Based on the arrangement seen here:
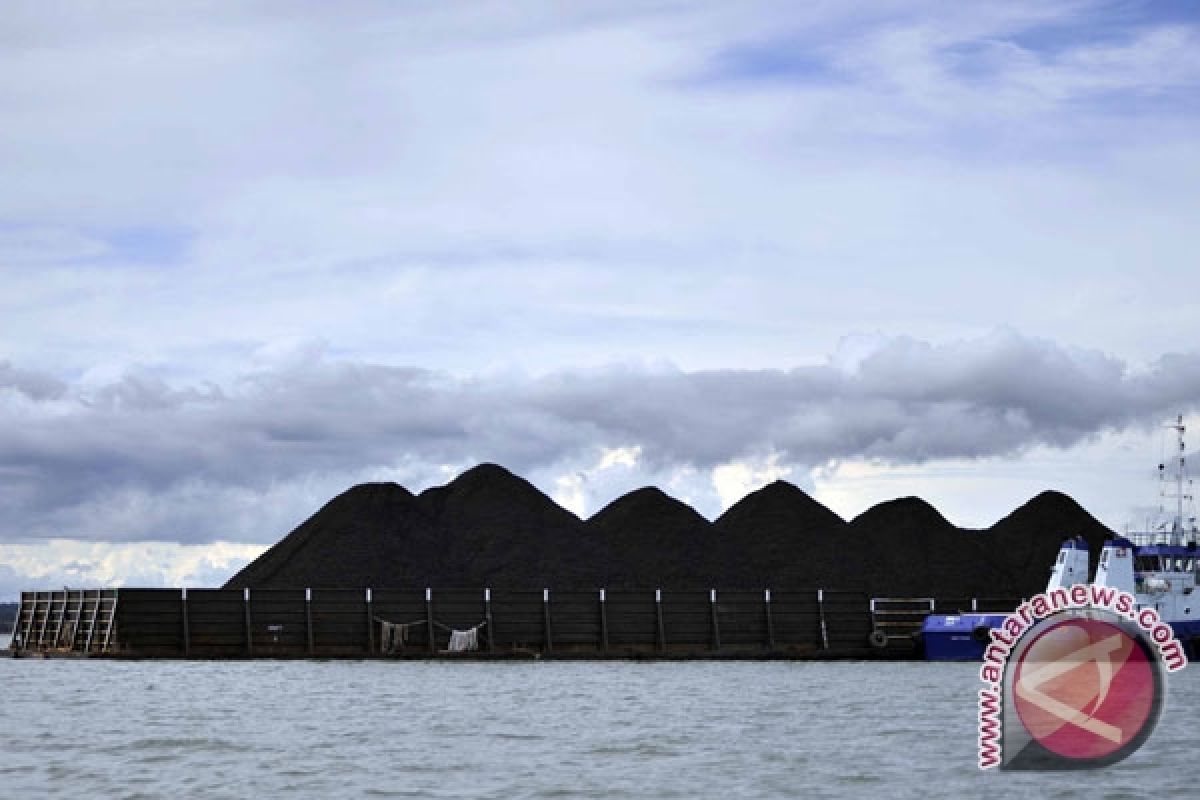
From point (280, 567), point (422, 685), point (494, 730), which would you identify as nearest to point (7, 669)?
point (422, 685)

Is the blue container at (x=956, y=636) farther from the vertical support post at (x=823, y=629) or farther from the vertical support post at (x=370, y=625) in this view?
the vertical support post at (x=370, y=625)

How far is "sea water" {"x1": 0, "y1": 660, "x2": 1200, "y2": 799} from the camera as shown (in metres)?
31.0

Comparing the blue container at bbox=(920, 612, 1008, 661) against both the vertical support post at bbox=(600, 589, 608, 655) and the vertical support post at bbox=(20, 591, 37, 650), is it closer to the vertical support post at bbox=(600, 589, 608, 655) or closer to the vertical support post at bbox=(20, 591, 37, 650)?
the vertical support post at bbox=(600, 589, 608, 655)

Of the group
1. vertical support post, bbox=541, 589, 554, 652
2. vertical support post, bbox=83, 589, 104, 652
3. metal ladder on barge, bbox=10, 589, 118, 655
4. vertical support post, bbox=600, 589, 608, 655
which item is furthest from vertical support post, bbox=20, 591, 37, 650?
vertical support post, bbox=600, 589, 608, 655

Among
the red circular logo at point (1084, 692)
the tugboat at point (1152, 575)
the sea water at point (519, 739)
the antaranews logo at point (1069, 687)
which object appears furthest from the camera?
the tugboat at point (1152, 575)

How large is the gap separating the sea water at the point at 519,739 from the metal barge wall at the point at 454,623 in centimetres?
1163

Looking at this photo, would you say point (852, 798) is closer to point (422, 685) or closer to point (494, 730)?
point (494, 730)

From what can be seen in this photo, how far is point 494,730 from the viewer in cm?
4131

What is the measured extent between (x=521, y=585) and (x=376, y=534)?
1021cm

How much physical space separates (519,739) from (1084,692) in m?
17.4

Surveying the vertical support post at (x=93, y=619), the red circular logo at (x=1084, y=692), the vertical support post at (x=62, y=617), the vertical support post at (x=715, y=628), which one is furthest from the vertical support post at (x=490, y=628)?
the red circular logo at (x=1084, y=692)

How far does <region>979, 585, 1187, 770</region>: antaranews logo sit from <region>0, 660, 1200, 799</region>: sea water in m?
0.86

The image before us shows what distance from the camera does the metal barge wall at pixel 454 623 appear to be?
75188mm

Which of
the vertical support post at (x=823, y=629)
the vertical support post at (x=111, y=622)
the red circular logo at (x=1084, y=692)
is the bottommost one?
the red circular logo at (x=1084, y=692)
